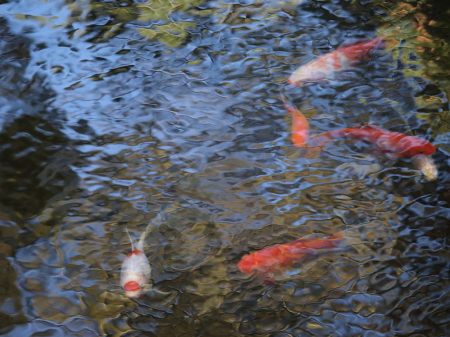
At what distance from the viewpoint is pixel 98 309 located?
1962mm

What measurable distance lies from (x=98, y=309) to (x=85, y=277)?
0.18 metres

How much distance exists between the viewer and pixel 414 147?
245cm

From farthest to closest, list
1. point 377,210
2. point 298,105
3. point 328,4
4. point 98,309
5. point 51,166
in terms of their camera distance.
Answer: point 328,4, point 298,105, point 51,166, point 377,210, point 98,309

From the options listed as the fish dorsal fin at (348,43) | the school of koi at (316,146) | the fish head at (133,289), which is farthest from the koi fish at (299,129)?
the fish head at (133,289)

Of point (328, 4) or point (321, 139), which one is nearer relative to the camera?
point (321, 139)

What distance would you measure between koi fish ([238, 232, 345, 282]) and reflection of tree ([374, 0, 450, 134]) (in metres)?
1.07

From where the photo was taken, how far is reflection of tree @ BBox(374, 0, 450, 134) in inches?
106

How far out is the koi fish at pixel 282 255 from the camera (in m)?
2.09

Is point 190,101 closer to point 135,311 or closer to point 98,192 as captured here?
point 98,192

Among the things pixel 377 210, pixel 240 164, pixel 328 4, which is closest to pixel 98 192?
pixel 240 164

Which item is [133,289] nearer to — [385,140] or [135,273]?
[135,273]

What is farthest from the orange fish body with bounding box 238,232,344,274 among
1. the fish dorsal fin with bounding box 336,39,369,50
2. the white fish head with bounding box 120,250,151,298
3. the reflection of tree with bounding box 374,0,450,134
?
the fish dorsal fin with bounding box 336,39,369,50

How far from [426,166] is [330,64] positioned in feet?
3.11

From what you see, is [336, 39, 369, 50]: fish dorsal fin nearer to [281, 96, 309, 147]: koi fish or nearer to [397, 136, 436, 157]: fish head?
[281, 96, 309, 147]: koi fish
